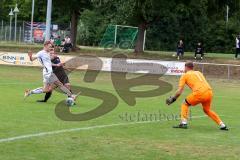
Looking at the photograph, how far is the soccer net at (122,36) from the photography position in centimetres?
6172

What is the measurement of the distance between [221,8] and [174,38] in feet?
77.4

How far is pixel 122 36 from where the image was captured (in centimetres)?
6341

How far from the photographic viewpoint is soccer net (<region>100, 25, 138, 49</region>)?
61719 millimetres

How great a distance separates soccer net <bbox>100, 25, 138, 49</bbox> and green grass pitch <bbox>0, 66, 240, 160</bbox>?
137ft

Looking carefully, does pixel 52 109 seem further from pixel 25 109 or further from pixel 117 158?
pixel 117 158

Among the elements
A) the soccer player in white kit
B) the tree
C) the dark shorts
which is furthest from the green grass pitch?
the tree

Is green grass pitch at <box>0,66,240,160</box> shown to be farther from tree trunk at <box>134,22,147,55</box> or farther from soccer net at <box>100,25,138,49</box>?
soccer net at <box>100,25,138,49</box>

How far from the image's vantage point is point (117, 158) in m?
9.95

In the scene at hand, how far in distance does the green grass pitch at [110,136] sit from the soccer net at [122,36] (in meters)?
41.9

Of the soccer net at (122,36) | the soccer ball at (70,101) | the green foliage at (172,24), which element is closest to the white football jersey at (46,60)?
the soccer ball at (70,101)
